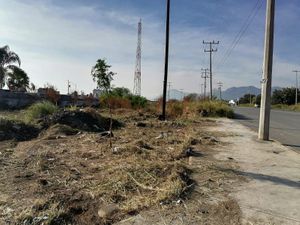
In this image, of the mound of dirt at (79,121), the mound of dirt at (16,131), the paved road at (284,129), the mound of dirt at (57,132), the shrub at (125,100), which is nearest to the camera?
the mound of dirt at (57,132)

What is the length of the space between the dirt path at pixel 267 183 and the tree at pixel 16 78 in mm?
39454

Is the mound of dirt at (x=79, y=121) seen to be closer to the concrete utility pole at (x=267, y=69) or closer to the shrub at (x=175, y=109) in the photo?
the concrete utility pole at (x=267, y=69)

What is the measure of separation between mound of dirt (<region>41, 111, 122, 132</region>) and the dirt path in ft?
22.7

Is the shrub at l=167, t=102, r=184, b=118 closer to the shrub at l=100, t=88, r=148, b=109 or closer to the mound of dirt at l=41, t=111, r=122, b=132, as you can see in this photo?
the shrub at l=100, t=88, r=148, b=109

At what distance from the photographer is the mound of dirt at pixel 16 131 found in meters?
14.5

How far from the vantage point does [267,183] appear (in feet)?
25.1

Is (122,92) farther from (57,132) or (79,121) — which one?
(57,132)

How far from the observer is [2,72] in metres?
46.7

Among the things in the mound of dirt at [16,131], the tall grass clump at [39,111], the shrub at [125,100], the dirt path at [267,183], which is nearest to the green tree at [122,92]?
the shrub at [125,100]

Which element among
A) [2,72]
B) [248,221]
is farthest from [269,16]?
[2,72]

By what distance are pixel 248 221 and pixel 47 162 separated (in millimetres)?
5191

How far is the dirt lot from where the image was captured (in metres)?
5.66

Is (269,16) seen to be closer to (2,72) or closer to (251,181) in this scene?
(251,181)

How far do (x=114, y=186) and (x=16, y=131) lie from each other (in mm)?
9353
